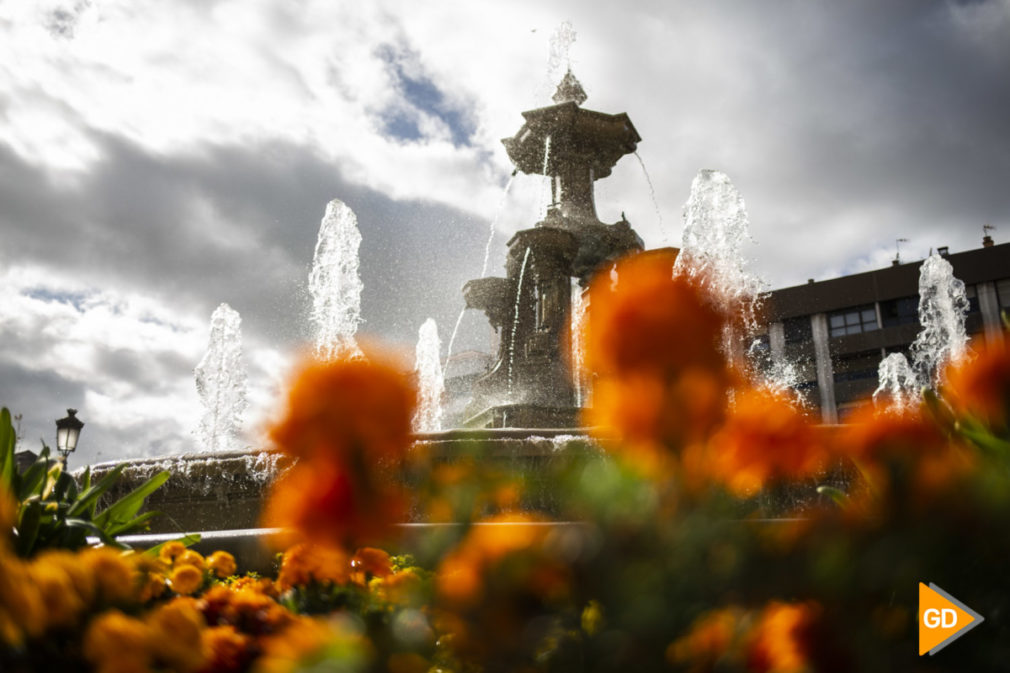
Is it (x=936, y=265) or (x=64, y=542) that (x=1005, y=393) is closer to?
(x=64, y=542)

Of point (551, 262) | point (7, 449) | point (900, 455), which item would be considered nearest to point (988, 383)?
point (900, 455)

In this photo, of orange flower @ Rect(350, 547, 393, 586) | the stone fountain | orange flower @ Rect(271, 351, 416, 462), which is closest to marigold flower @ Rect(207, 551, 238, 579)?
orange flower @ Rect(350, 547, 393, 586)

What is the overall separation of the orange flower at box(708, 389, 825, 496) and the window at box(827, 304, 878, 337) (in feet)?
147

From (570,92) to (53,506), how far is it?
12687 millimetres

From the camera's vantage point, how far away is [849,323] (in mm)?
42406

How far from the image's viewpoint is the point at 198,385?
518 inches

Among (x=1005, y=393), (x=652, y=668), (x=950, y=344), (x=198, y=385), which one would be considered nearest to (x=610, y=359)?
(x=652, y=668)

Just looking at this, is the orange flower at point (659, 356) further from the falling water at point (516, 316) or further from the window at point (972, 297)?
the window at point (972, 297)

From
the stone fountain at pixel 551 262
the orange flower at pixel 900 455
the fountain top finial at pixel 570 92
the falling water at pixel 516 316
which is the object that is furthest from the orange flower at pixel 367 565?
the fountain top finial at pixel 570 92

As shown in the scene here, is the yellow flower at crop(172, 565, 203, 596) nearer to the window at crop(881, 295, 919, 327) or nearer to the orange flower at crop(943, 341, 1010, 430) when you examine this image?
the orange flower at crop(943, 341, 1010, 430)

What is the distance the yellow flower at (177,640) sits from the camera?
3.02 ft

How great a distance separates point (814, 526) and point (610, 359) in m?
0.39

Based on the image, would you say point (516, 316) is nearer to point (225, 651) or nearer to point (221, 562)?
point (221, 562)

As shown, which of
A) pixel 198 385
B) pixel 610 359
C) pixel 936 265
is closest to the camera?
pixel 610 359
